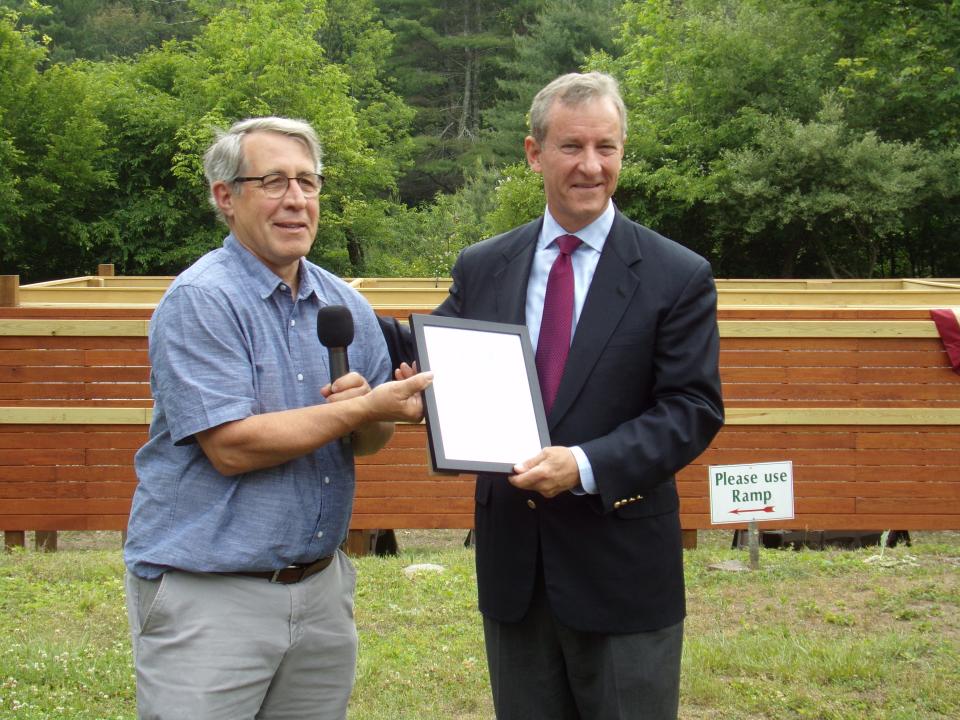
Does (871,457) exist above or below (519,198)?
below

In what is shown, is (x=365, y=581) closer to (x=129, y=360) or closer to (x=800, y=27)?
(x=129, y=360)

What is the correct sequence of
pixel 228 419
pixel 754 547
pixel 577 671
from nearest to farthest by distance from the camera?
pixel 228 419 → pixel 577 671 → pixel 754 547

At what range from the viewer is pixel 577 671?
3318 mm

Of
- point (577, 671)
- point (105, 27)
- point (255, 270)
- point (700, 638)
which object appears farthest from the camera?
point (105, 27)

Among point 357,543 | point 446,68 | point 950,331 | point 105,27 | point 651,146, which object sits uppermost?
point 105,27

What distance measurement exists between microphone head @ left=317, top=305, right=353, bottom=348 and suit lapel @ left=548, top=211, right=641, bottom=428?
0.62 metres

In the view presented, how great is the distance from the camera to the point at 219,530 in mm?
3055

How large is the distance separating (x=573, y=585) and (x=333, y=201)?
36.5 meters

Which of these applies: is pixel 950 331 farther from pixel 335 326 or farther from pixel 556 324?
pixel 335 326

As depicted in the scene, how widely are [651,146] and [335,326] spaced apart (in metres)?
29.1

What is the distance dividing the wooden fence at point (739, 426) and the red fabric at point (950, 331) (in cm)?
7

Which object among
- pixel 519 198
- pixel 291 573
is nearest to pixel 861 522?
pixel 291 573

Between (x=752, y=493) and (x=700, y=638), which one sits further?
(x=752, y=493)

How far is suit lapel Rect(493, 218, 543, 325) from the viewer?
11.2 ft
